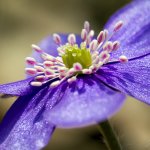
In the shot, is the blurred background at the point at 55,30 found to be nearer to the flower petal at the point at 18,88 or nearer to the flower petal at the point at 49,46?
the flower petal at the point at 49,46

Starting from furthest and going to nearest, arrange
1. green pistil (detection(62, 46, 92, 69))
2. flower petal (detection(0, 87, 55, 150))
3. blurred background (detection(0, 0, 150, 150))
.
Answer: blurred background (detection(0, 0, 150, 150))
green pistil (detection(62, 46, 92, 69))
flower petal (detection(0, 87, 55, 150))

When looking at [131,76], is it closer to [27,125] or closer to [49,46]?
[27,125]

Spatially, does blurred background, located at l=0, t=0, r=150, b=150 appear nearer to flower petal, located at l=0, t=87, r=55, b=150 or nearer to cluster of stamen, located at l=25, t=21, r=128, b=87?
cluster of stamen, located at l=25, t=21, r=128, b=87

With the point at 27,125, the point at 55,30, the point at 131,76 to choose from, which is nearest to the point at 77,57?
the point at 131,76

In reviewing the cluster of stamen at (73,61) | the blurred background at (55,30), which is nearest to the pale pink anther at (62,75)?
the cluster of stamen at (73,61)

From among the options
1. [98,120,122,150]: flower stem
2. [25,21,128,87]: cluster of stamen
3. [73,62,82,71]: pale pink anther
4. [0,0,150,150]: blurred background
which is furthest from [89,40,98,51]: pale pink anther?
[0,0,150,150]: blurred background

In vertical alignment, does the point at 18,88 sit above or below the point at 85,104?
above
